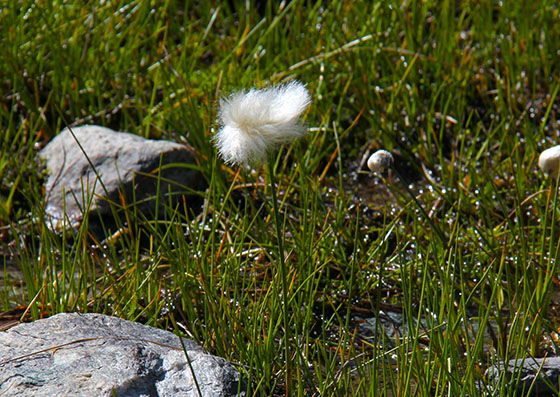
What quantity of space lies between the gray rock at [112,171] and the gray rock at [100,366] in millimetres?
1211

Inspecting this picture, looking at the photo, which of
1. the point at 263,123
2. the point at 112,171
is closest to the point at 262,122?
the point at 263,123

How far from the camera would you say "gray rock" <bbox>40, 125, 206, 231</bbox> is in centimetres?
284

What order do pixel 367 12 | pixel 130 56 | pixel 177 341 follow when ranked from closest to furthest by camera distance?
1. pixel 177 341
2. pixel 130 56
3. pixel 367 12

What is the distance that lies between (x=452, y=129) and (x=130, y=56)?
5.56 feet

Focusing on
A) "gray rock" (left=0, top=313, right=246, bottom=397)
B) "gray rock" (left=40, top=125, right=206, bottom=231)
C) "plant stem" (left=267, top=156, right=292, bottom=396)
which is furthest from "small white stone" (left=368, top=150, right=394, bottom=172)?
"gray rock" (left=40, top=125, right=206, bottom=231)

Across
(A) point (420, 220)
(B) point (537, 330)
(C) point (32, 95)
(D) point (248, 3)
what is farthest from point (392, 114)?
(C) point (32, 95)

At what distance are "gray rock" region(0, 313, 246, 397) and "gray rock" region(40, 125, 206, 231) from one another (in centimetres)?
121

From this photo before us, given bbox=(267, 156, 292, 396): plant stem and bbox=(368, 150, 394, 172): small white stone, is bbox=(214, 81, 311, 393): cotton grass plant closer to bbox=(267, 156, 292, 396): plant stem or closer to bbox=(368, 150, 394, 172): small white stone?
bbox=(267, 156, 292, 396): plant stem

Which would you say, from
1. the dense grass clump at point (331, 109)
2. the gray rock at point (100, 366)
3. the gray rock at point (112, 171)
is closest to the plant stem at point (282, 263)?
the gray rock at point (100, 366)

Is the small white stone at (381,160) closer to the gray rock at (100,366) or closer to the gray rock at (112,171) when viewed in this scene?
the gray rock at (100,366)

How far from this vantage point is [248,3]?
12.5ft

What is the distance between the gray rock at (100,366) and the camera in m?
1.46

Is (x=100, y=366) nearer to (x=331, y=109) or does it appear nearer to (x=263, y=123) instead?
(x=263, y=123)

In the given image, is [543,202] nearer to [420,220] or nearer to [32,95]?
[420,220]
